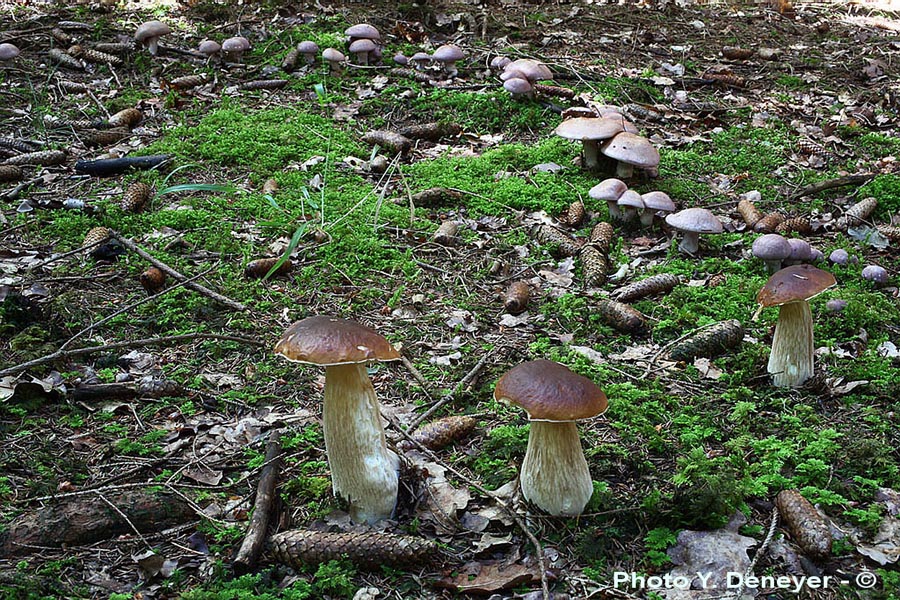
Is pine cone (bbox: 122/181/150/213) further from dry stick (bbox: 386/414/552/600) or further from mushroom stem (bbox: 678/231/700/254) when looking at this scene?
mushroom stem (bbox: 678/231/700/254)

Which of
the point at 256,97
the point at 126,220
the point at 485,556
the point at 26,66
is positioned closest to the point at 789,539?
the point at 485,556

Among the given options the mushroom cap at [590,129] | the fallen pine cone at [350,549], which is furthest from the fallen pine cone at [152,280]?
the mushroom cap at [590,129]

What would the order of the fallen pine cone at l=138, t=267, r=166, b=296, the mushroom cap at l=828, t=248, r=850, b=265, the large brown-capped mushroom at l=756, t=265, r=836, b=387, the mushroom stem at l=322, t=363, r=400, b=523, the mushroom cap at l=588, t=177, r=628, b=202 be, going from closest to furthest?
the mushroom stem at l=322, t=363, r=400, b=523
the large brown-capped mushroom at l=756, t=265, r=836, b=387
the fallen pine cone at l=138, t=267, r=166, b=296
the mushroom cap at l=828, t=248, r=850, b=265
the mushroom cap at l=588, t=177, r=628, b=202

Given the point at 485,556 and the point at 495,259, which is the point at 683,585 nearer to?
the point at 485,556

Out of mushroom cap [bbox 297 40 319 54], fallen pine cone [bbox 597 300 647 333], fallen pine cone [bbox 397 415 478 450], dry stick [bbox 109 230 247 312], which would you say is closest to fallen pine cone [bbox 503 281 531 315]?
fallen pine cone [bbox 597 300 647 333]

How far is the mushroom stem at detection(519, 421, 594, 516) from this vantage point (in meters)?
3.02

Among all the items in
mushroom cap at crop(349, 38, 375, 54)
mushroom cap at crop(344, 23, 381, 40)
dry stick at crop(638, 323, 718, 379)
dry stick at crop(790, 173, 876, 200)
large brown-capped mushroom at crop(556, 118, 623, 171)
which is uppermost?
mushroom cap at crop(344, 23, 381, 40)

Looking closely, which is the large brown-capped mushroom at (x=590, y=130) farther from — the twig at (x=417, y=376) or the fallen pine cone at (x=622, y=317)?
the twig at (x=417, y=376)

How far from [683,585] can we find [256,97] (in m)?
7.39

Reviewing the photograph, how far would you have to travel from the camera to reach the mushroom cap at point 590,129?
6.29 m

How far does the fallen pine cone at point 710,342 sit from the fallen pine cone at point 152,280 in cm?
355

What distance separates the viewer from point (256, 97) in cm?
834

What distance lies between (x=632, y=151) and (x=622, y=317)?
2040 millimetres

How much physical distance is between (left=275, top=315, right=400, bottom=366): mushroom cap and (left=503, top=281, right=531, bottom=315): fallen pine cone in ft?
7.17
